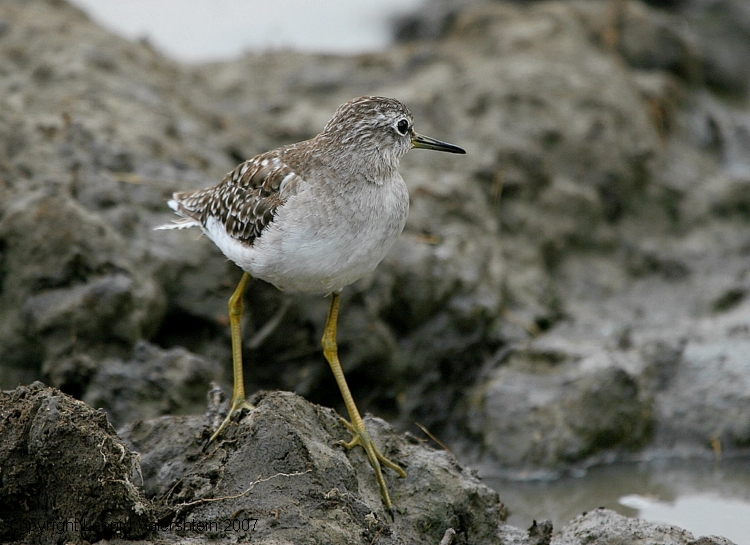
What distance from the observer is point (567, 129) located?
10430mm

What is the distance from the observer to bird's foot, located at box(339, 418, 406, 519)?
208 inches

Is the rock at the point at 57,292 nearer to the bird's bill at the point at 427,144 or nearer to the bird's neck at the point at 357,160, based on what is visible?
A: the bird's neck at the point at 357,160

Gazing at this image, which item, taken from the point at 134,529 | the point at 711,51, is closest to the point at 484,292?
the point at 134,529

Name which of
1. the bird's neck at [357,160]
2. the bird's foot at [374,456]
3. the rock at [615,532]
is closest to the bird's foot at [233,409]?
the bird's foot at [374,456]

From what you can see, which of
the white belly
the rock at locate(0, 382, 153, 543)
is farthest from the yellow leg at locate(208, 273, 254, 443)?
the rock at locate(0, 382, 153, 543)

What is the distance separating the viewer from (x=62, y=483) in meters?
4.38

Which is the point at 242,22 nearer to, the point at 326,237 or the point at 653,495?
the point at 326,237

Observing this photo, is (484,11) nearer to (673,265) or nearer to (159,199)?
(673,265)

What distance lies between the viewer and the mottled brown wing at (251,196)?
19.1ft

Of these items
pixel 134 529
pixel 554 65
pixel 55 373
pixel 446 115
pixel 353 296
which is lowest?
pixel 55 373

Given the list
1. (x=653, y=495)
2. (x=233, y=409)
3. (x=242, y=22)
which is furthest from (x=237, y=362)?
(x=242, y=22)

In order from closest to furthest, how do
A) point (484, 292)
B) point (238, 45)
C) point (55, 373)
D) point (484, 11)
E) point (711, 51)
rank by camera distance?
point (55, 373), point (484, 292), point (484, 11), point (711, 51), point (238, 45)

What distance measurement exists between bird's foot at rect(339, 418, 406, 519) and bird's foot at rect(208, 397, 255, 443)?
571 mm

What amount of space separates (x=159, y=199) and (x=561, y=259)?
14.4ft
